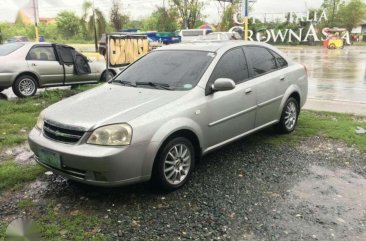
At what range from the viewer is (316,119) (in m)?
7.41

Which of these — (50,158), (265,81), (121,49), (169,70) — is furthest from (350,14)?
(50,158)

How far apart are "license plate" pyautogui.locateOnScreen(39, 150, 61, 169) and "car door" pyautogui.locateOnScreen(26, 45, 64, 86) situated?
6690 mm

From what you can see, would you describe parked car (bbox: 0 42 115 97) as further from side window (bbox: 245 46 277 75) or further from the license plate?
the license plate

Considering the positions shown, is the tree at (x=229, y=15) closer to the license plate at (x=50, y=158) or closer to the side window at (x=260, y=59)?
the side window at (x=260, y=59)

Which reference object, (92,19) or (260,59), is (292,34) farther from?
(260,59)

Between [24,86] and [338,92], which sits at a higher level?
[24,86]

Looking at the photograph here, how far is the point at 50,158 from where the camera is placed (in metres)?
3.97

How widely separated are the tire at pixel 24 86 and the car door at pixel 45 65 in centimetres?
23

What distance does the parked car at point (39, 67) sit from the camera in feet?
31.9

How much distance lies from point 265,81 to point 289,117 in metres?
1.07

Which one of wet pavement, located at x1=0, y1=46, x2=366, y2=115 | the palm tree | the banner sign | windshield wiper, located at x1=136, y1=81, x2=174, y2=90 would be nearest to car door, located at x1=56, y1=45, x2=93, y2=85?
the banner sign

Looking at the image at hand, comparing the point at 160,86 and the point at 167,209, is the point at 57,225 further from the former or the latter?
the point at 160,86

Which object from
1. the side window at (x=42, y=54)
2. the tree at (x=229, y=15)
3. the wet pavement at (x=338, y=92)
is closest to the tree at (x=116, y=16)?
the tree at (x=229, y=15)

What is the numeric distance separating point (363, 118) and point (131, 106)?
212 inches
